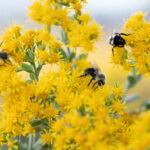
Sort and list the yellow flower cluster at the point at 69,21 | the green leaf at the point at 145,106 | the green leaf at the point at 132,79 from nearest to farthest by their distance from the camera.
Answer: the yellow flower cluster at the point at 69,21, the green leaf at the point at 132,79, the green leaf at the point at 145,106

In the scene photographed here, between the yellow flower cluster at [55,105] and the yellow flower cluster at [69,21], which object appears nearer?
the yellow flower cluster at [55,105]

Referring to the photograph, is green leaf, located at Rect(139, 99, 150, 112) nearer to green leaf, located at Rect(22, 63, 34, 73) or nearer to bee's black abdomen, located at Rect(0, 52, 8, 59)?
green leaf, located at Rect(22, 63, 34, 73)

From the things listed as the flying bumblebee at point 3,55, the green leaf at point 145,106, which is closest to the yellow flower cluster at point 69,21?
the flying bumblebee at point 3,55

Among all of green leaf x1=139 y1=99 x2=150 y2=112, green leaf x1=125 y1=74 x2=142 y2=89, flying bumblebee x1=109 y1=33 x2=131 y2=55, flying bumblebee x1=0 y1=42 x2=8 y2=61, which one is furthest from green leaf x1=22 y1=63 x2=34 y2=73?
green leaf x1=139 y1=99 x2=150 y2=112

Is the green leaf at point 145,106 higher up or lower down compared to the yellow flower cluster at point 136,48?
lower down

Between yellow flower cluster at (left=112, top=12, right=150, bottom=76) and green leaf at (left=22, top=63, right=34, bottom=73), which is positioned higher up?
yellow flower cluster at (left=112, top=12, right=150, bottom=76)

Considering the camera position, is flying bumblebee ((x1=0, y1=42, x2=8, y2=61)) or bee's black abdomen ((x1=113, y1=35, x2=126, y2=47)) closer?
flying bumblebee ((x1=0, y1=42, x2=8, y2=61))

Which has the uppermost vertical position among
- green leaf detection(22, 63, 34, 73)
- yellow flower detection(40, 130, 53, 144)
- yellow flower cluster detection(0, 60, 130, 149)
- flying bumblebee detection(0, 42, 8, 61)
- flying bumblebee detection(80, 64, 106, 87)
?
flying bumblebee detection(0, 42, 8, 61)

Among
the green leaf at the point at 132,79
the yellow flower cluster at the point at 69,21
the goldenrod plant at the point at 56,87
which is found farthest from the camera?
the green leaf at the point at 132,79

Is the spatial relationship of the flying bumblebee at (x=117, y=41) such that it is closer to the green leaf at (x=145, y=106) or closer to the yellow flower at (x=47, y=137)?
the yellow flower at (x=47, y=137)

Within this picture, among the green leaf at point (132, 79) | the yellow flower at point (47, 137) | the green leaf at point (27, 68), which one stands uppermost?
the green leaf at point (132, 79)
